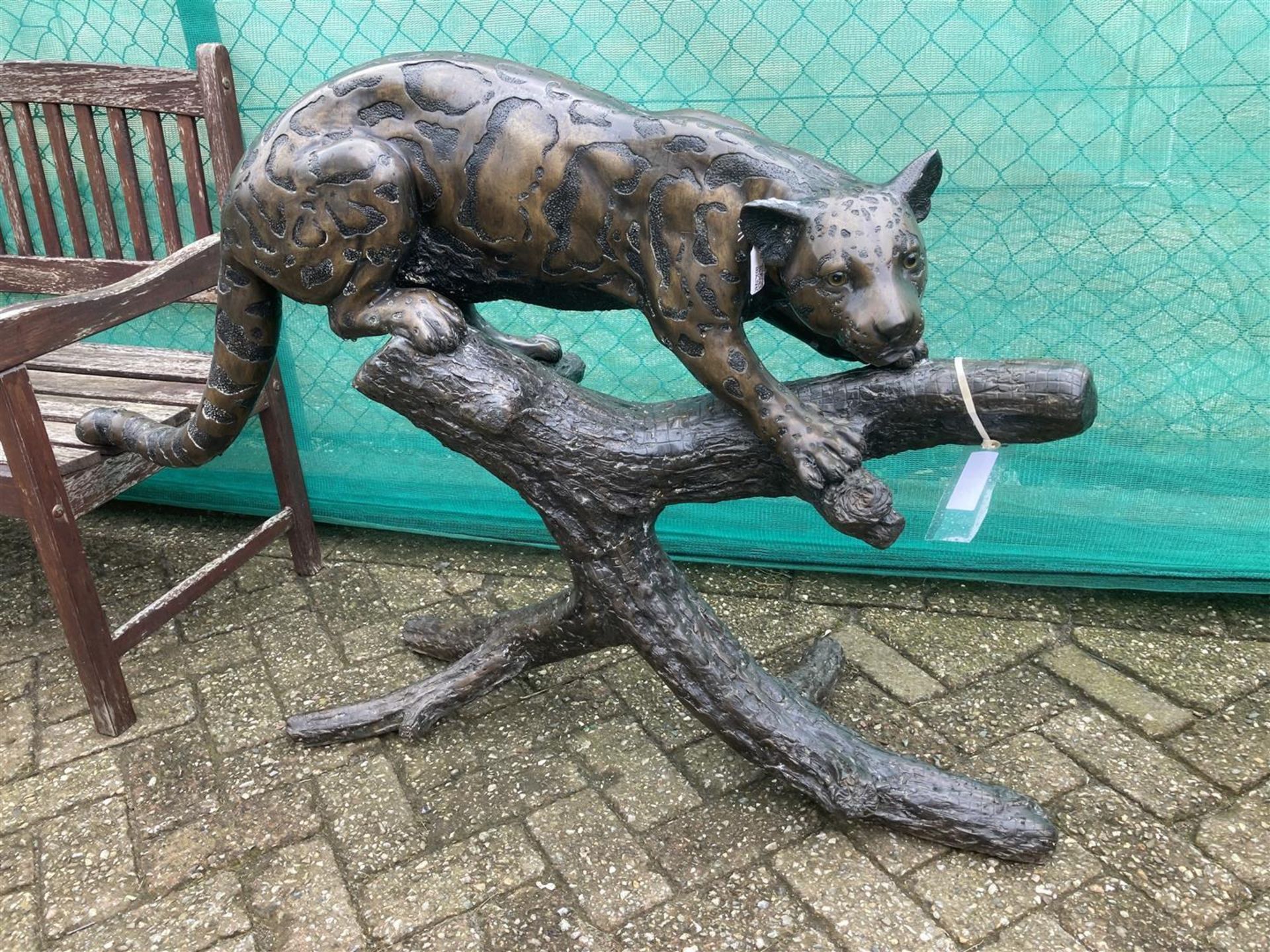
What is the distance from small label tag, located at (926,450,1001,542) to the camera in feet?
5.97

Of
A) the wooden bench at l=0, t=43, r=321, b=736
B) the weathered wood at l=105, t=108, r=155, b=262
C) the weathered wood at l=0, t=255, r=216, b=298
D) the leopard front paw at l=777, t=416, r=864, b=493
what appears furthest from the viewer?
the weathered wood at l=0, t=255, r=216, b=298

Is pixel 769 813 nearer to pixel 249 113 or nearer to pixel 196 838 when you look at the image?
pixel 196 838

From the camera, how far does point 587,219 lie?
1781 millimetres

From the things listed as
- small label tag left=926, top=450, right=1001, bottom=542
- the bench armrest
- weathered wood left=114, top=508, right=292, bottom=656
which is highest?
the bench armrest

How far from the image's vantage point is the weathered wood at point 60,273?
3.13m

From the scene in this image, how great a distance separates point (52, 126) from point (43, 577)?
4.88ft

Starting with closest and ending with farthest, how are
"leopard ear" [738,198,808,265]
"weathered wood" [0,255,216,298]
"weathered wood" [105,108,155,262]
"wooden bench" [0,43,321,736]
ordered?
1. "leopard ear" [738,198,808,265]
2. "wooden bench" [0,43,321,736]
3. "weathered wood" [105,108,155,262]
4. "weathered wood" [0,255,216,298]

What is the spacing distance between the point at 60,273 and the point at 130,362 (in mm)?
419

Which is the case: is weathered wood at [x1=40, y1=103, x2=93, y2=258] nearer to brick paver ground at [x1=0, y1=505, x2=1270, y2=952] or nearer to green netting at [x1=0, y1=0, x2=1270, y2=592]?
green netting at [x1=0, y1=0, x2=1270, y2=592]

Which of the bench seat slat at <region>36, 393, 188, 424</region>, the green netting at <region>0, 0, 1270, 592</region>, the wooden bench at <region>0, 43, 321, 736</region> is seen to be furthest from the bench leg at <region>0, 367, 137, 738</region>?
the green netting at <region>0, 0, 1270, 592</region>

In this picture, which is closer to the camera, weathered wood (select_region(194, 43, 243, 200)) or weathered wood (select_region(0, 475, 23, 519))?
weathered wood (select_region(0, 475, 23, 519))

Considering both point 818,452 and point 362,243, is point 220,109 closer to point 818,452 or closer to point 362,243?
Result: point 362,243

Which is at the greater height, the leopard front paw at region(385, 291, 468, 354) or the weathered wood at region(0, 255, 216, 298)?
the leopard front paw at region(385, 291, 468, 354)

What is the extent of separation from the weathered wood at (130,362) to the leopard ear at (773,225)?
1.99 meters
